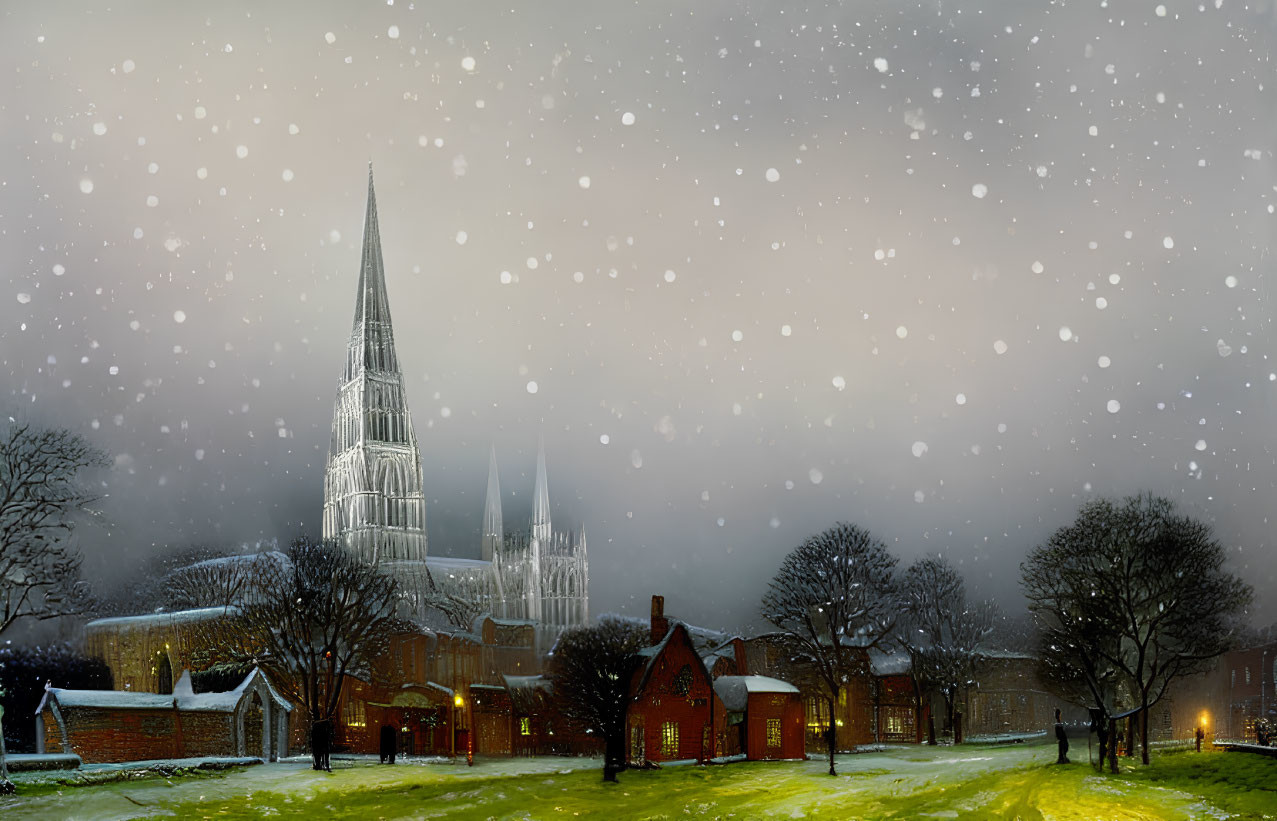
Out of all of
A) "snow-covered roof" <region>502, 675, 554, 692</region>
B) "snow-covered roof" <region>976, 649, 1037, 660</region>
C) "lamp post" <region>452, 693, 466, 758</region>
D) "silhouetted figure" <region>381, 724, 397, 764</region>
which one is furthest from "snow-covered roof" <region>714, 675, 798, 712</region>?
"snow-covered roof" <region>976, 649, 1037, 660</region>

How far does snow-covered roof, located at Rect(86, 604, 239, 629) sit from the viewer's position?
81.0 metres

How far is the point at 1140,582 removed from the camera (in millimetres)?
48750

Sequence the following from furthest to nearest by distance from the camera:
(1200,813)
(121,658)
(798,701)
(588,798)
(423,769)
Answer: (121,658), (798,701), (423,769), (588,798), (1200,813)

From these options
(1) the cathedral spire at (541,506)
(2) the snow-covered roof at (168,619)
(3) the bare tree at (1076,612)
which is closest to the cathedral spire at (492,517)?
(1) the cathedral spire at (541,506)

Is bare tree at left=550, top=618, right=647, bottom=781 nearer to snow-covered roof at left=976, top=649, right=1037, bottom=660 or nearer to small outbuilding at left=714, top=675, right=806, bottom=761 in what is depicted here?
small outbuilding at left=714, top=675, right=806, bottom=761

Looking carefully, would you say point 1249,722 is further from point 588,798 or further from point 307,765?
point 307,765

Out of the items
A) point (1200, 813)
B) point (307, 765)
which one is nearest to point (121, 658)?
point (307, 765)

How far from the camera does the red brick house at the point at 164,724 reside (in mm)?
49875

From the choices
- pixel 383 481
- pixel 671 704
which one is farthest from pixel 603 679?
pixel 383 481

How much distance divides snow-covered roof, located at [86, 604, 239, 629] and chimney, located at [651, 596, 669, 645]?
31594 mm

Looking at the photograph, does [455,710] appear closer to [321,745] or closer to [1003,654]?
[321,745]

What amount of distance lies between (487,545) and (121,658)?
306 feet

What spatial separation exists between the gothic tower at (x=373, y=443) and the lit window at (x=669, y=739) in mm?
94659

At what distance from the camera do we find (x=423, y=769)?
46688mm
